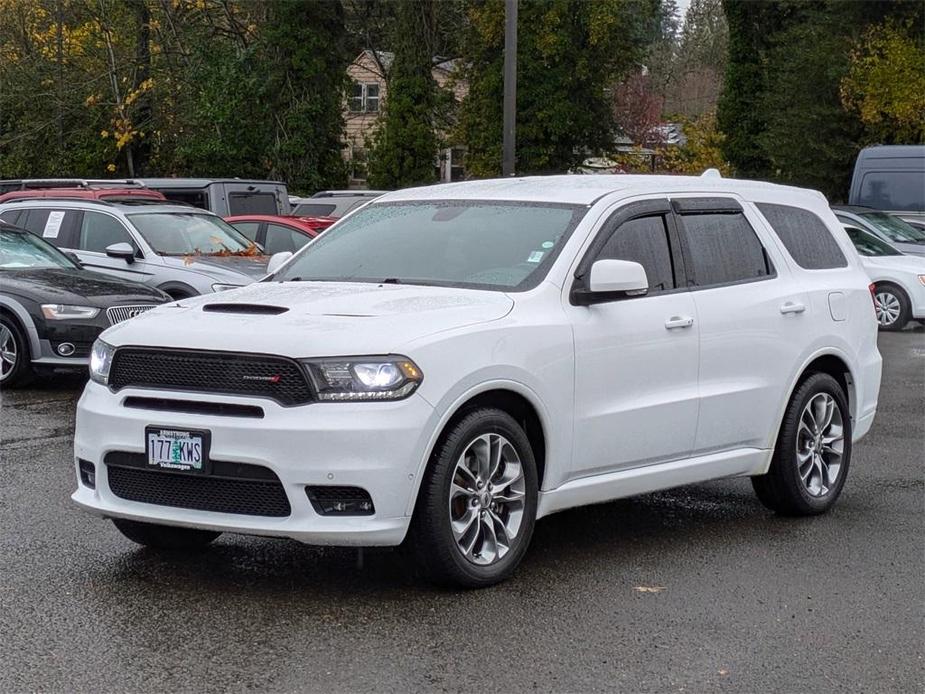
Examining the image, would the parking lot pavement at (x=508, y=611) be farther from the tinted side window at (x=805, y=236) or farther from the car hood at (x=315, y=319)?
the tinted side window at (x=805, y=236)

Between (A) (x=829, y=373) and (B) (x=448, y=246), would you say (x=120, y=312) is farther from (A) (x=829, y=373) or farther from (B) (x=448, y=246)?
(A) (x=829, y=373)

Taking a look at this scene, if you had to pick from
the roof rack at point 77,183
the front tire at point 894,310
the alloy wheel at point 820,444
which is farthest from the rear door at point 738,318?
the roof rack at point 77,183

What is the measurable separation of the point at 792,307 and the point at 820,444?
2.62ft

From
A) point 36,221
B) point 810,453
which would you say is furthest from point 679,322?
point 36,221

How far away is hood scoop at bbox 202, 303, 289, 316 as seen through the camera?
6.26 meters

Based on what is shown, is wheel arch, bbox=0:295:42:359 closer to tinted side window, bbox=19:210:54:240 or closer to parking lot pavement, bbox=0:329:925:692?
tinted side window, bbox=19:210:54:240

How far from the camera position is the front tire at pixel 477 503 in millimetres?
5914

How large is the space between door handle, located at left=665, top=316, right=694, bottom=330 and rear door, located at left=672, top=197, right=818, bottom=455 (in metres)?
0.11

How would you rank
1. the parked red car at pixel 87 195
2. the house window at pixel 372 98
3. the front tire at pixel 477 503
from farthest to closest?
the house window at pixel 372 98
the parked red car at pixel 87 195
the front tire at pixel 477 503

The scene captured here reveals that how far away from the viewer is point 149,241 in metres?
16.1

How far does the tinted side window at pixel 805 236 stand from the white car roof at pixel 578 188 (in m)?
0.10

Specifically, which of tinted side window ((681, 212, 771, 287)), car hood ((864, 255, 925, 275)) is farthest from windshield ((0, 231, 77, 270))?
car hood ((864, 255, 925, 275))

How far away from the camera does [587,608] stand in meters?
6.00

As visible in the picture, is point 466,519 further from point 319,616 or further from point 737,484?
point 737,484
